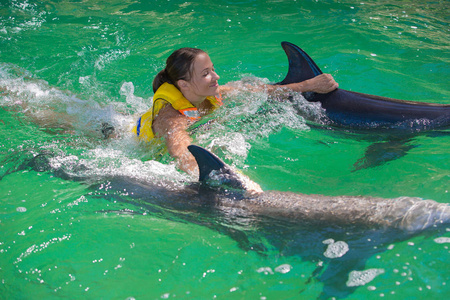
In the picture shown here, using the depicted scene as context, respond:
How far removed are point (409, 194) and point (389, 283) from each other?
1.08 meters

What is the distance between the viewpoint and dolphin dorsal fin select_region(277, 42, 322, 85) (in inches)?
176

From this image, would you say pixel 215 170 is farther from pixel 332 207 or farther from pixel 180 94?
pixel 180 94

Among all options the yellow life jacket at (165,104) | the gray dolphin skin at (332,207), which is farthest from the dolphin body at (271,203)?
the yellow life jacket at (165,104)

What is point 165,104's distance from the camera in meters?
4.07

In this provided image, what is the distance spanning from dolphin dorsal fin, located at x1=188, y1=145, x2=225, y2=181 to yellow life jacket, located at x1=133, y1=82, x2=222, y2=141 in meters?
1.16

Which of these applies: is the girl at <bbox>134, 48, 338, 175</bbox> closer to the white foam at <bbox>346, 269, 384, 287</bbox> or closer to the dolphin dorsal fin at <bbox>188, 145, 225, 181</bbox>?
the dolphin dorsal fin at <bbox>188, 145, 225, 181</bbox>

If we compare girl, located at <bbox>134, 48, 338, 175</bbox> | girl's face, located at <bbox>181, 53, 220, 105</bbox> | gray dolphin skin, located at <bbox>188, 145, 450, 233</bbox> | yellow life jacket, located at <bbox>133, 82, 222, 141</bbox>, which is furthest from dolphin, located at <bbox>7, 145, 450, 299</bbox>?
girl's face, located at <bbox>181, 53, 220, 105</bbox>

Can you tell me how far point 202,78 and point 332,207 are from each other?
1.89 metres

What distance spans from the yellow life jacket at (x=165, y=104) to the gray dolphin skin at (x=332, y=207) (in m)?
1.18

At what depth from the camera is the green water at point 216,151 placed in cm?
272

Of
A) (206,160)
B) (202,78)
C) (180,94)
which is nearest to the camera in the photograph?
(206,160)

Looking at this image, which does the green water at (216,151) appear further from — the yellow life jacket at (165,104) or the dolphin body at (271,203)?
the yellow life jacket at (165,104)

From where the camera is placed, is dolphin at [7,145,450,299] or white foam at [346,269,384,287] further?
dolphin at [7,145,450,299]

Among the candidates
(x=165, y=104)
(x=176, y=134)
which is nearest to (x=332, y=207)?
(x=176, y=134)
